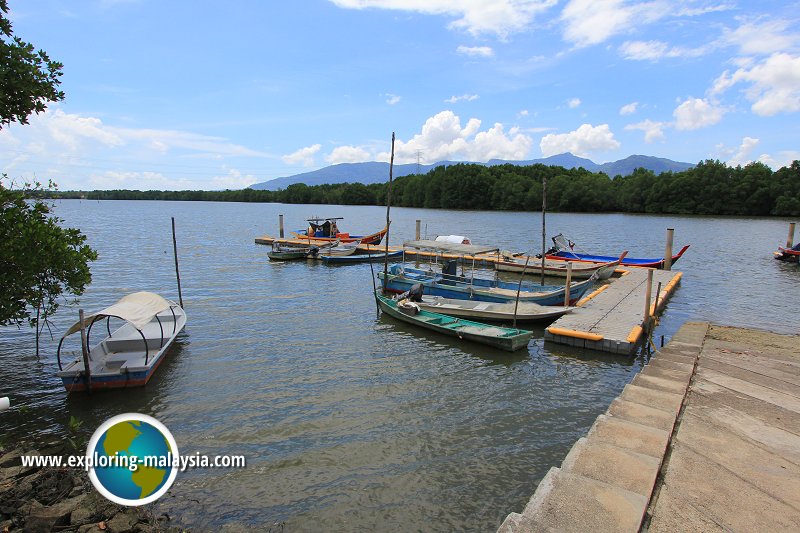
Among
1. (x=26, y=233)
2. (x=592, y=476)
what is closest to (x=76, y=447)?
(x=26, y=233)

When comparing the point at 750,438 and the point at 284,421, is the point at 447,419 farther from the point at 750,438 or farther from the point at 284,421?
the point at 750,438

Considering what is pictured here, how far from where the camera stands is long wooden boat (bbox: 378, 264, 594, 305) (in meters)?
18.4

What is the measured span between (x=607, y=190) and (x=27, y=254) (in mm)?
109334

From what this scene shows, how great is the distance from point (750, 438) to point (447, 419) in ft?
17.5

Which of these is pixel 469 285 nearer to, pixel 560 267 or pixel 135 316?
pixel 560 267

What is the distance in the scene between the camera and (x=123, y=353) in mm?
12359

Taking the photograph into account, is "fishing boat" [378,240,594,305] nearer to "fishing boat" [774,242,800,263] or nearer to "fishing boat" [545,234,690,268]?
"fishing boat" [545,234,690,268]

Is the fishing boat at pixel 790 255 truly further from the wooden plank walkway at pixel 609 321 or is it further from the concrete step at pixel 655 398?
the concrete step at pixel 655 398

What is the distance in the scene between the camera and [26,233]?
9000 millimetres

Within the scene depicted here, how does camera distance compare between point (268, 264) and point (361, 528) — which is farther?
point (268, 264)

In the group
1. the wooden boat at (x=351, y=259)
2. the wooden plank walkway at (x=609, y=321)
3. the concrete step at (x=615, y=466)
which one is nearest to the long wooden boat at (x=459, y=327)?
the wooden plank walkway at (x=609, y=321)

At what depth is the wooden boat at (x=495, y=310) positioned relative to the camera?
16453 millimetres

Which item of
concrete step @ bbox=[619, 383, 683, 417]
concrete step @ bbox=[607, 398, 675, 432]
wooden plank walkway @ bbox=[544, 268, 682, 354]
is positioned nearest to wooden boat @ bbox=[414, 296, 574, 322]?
wooden plank walkway @ bbox=[544, 268, 682, 354]

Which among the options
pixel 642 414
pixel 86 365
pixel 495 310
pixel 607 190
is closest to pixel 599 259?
pixel 495 310
